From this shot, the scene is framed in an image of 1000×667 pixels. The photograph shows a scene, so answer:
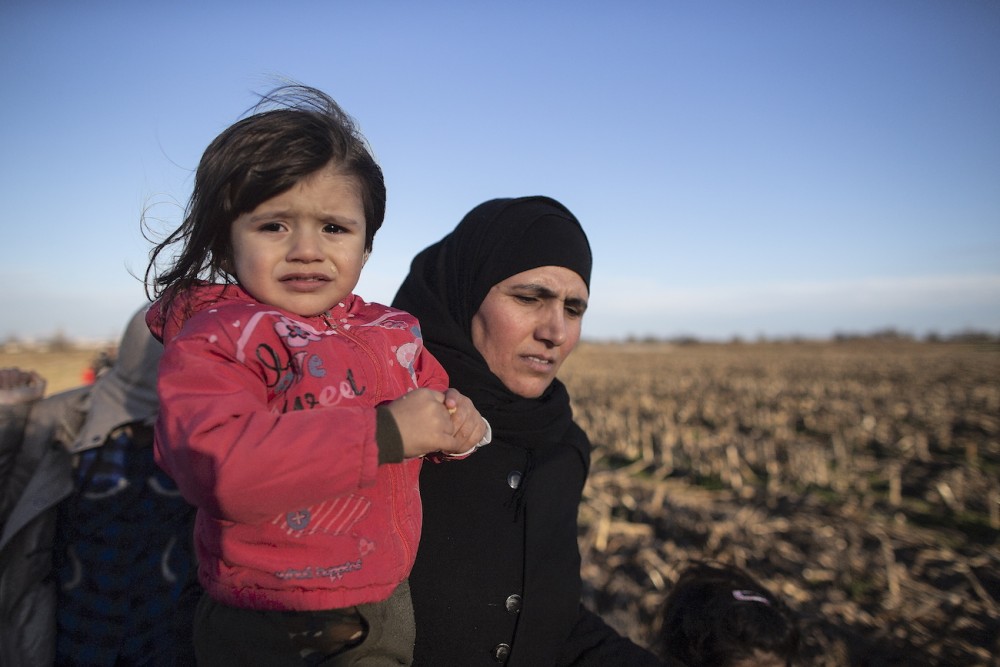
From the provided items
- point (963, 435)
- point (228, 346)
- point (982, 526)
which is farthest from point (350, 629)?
point (963, 435)

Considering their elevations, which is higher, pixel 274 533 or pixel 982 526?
pixel 274 533

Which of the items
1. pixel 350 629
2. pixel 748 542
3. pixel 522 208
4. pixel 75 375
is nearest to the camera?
pixel 350 629

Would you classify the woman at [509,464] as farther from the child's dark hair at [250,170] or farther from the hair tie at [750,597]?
the child's dark hair at [250,170]

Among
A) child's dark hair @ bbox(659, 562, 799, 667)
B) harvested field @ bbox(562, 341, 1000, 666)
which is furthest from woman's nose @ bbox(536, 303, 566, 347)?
harvested field @ bbox(562, 341, 1000, 666)

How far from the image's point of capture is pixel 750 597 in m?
2.90

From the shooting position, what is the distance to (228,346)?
1477mm

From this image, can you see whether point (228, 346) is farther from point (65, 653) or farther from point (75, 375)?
point (75, 375)

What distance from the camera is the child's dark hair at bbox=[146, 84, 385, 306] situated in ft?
5.35

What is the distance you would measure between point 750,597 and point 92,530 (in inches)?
125

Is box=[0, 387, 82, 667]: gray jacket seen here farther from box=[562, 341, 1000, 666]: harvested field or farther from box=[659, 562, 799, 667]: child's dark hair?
box=[562, 341, 1000, 666]: harvested field

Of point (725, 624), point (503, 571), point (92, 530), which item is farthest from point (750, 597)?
point (92, 530)

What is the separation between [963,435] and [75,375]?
27.9m

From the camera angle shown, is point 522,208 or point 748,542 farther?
point 748,542

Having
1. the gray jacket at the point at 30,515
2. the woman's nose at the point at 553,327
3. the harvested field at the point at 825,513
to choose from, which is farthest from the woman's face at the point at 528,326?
the harvested field at the point at 825,513
